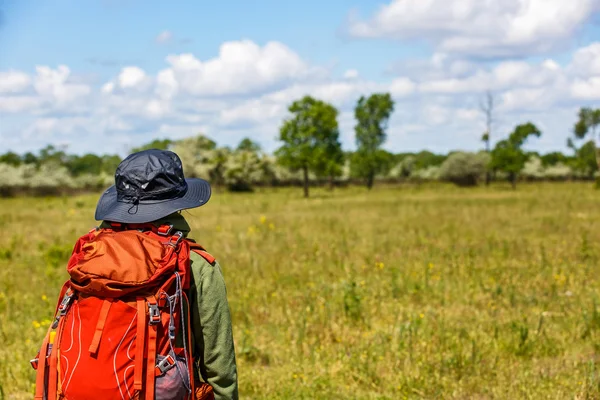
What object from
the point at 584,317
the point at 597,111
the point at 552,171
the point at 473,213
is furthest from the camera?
the point at 552,171

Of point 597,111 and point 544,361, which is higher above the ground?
point 597,111

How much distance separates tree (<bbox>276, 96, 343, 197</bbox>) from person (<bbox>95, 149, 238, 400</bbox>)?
1827 inches

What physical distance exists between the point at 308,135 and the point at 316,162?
2361mm

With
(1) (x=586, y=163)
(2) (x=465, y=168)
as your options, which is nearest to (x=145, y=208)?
(2) (x=465, y=168)

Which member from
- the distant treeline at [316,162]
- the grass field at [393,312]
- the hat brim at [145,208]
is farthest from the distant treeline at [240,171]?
the hat brim at [145,208]

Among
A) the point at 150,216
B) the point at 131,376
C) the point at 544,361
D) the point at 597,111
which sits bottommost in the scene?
the point at 544,361

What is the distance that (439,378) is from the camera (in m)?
5.53

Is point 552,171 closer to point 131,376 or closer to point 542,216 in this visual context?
point 542,216

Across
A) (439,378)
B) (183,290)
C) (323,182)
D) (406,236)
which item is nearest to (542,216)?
(406,236)

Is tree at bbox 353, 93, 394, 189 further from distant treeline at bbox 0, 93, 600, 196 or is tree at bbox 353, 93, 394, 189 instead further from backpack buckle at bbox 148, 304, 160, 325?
backpack buckle at bbox 148, 304, 160, 325

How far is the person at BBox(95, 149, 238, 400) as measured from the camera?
104 inches

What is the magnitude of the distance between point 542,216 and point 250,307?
14.1 m

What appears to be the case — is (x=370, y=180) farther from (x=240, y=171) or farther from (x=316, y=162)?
(x=316, y=162)

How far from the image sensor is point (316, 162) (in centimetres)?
4906
